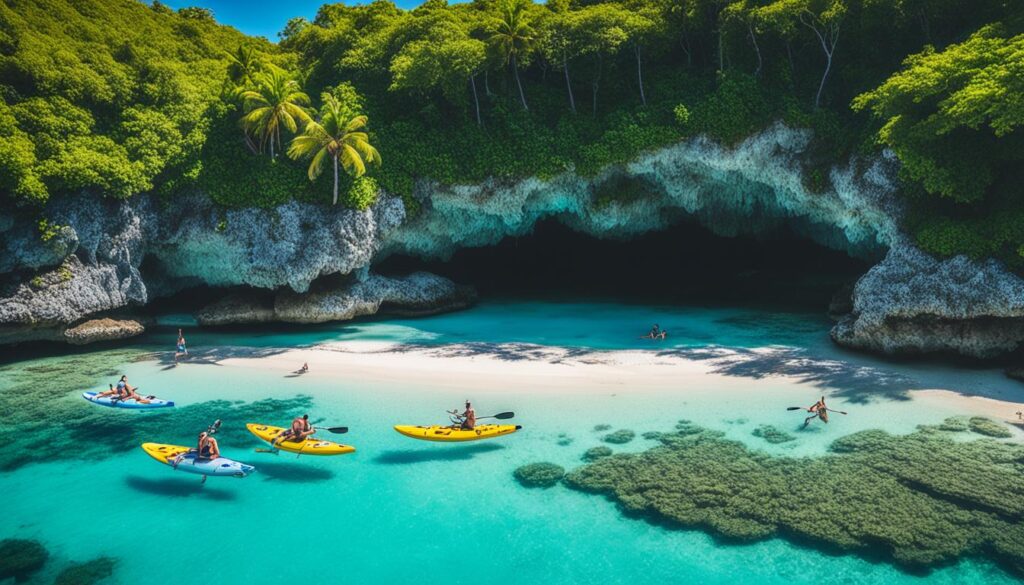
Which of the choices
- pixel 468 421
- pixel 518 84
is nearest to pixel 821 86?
pixel 518 84

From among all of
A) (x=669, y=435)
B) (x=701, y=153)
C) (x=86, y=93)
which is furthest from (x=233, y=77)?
(x=669, y=435)

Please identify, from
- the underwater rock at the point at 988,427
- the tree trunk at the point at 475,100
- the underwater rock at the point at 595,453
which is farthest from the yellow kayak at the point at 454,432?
the tree trunk at the point at 475,100

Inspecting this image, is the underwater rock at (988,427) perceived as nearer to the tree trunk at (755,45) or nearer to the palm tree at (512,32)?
the tree trunk at (755,45)

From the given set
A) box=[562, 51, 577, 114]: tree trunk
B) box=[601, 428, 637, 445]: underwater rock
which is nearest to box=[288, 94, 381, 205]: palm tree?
box=[562, 51, 577, 114]: tree trunk

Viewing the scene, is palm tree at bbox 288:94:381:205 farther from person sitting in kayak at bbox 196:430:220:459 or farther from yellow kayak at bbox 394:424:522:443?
yellow kayak at bbox 394:424:522:443

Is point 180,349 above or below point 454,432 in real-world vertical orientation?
above

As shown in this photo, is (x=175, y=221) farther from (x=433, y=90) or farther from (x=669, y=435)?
(x=669, y=435)

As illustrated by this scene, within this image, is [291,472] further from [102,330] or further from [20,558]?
[102,330]
